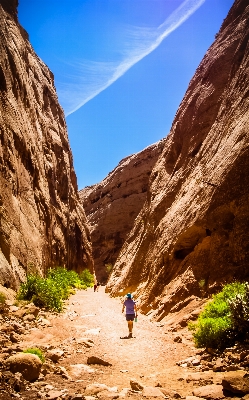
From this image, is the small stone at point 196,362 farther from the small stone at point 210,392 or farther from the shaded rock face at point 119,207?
the shaded rock face at point 119,207

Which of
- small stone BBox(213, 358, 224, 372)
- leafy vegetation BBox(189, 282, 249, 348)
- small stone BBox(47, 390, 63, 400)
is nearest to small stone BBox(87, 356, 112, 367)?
small stone BBox(47, 390, 63, 400)

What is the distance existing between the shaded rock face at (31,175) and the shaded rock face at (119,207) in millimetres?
20286

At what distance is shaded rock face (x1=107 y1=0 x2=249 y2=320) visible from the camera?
35.8 feet

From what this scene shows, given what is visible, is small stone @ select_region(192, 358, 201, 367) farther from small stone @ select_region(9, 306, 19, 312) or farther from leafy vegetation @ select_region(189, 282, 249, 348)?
small stone @ select_region(9, 306, 19, 312)

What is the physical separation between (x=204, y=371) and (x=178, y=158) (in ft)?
61.1

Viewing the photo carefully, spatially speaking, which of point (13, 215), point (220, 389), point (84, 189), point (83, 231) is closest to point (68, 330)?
point (220, 389)

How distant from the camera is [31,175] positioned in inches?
821

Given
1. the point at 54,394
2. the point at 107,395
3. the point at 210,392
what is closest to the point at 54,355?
the point at 54,394

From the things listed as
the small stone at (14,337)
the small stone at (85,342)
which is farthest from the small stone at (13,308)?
the small stone at (85,342)

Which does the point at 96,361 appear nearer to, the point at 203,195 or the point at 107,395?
the point at 107,395

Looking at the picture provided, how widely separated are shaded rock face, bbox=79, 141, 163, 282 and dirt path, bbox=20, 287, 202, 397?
44.2 meters

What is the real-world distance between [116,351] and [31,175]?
15.9 metres

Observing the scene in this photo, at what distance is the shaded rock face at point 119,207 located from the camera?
188 feet

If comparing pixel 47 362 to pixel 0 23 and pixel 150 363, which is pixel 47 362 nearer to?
pixel 150 363
